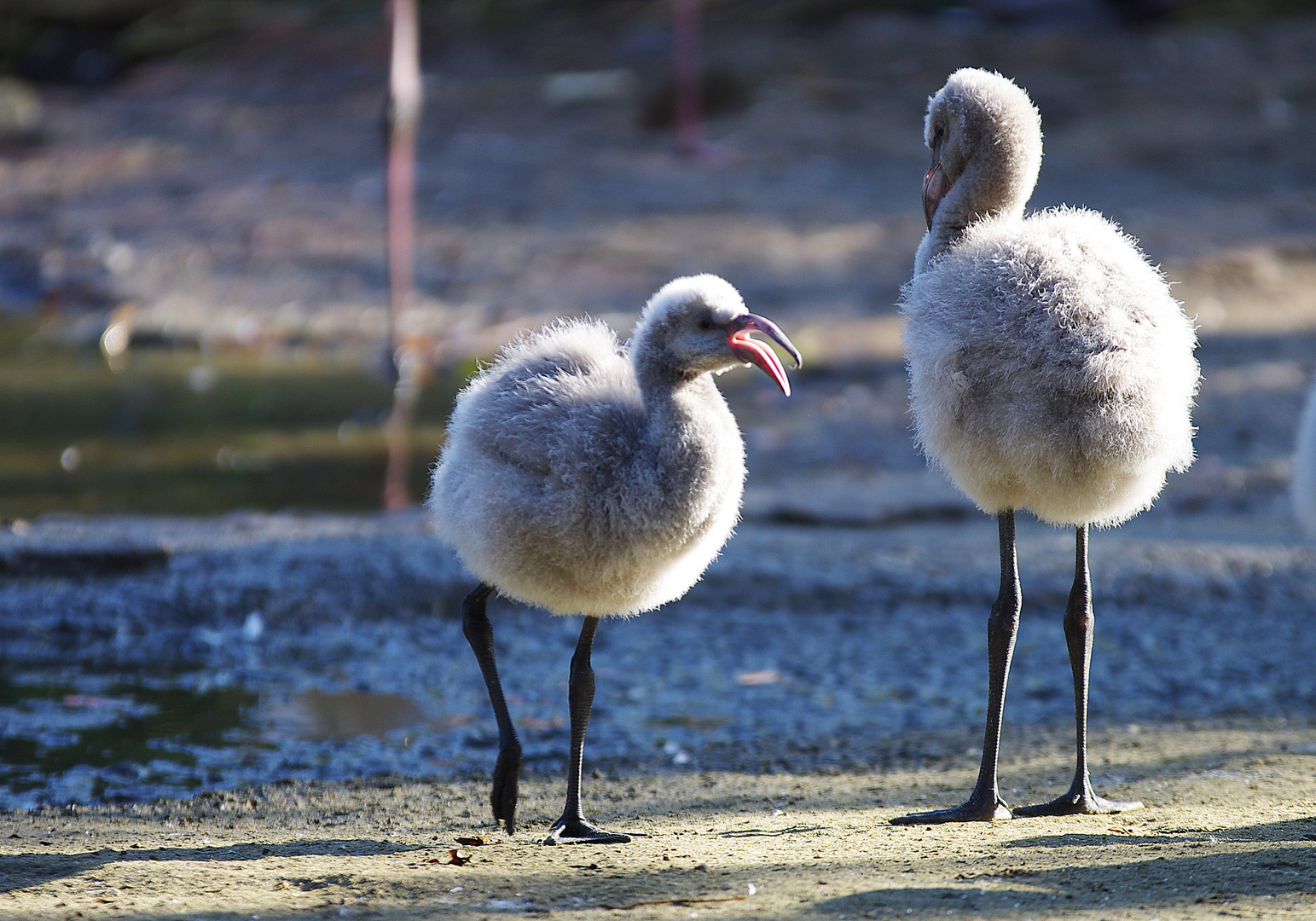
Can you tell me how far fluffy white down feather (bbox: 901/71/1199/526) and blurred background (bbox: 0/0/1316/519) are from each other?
3511 millimetres

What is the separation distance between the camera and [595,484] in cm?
379

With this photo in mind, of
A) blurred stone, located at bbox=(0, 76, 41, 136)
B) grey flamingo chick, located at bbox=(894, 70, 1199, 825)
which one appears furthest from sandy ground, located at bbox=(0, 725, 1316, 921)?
blurred stone, located at bbox=(0, 76, 41, 136)

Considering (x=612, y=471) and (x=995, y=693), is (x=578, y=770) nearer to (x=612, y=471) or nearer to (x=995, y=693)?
(x=612, y=471)

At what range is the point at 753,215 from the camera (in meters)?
12.9

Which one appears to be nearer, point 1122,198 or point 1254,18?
point 1122,198

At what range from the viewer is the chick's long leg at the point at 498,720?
13.4 feet

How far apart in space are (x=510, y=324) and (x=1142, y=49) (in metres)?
Answer: 10.2

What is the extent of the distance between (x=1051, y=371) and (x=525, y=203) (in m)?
10.1

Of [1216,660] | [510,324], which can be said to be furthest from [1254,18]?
[1216,660]

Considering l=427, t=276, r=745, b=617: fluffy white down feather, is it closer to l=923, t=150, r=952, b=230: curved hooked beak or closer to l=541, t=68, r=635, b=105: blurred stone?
l=923, t=150, r=952, b=230: curved hooked beak

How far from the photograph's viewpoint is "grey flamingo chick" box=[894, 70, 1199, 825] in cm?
373

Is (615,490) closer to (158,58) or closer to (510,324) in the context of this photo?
(510,324)

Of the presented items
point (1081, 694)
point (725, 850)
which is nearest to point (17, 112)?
point (725, 850)

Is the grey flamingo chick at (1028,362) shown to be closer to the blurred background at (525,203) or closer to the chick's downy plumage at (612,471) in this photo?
the chick's downy plumage at (612,471)
